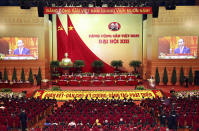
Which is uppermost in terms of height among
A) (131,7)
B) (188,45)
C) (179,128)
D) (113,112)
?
(131,7)

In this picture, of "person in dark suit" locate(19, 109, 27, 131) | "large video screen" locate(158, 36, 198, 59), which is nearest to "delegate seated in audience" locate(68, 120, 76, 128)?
"person in dark suit" locate(19, 109, 27, 131)

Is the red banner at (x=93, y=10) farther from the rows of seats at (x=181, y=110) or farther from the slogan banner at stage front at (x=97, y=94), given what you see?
the rows of seats at (x=181, y=110)

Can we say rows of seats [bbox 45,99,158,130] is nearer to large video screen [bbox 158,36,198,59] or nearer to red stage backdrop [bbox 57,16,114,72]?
large video screen [bbox 158,36,198,59]

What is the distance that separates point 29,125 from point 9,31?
1412 centimetres

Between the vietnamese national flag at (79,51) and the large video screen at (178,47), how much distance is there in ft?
24.8

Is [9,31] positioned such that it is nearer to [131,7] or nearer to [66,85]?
[66,85]

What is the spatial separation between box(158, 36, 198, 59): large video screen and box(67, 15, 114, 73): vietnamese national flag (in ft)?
24.8

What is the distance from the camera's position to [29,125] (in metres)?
10.9

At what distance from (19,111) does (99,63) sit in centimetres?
1514

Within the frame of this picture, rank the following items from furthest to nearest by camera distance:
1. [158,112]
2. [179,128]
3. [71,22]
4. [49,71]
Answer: [71,22]
[49,71]
[158,112]
[179,128]

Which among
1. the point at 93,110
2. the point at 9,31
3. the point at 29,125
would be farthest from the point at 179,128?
the point at 9,31

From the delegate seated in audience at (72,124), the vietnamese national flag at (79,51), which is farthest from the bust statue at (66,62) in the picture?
the delegate seated in audience at (72,124)

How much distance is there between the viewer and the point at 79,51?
27.1 meters

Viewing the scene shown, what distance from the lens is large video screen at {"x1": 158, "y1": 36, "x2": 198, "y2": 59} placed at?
22.0 metres
